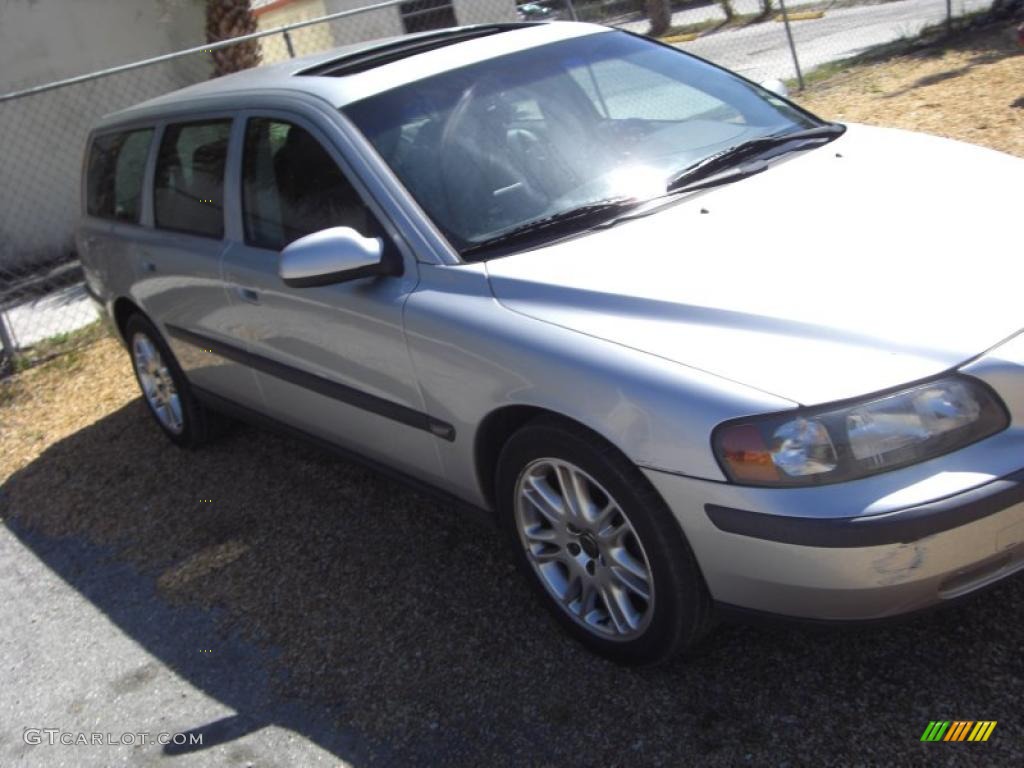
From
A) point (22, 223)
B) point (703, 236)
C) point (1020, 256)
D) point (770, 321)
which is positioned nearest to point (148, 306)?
point (703, 236)

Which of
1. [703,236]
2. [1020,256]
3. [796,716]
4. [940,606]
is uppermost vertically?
[703,236]

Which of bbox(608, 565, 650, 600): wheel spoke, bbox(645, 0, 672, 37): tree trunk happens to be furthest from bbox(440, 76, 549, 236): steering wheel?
bbox(645, 0, 672, 37): tree trunk

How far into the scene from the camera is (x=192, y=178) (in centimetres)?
496

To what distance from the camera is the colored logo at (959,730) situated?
2.79 m

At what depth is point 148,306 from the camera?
5.52m

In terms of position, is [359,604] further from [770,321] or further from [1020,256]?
[1020,256]

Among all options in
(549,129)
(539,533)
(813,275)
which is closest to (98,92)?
(549,129)

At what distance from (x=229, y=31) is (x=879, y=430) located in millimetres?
12760

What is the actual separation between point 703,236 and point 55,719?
2.72 metres

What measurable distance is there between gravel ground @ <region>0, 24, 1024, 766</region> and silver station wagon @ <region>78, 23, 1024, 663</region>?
26 cm

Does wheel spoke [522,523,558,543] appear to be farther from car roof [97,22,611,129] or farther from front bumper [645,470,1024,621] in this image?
car roof [97,22,611,129]

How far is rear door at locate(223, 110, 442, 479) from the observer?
3730 millimetres

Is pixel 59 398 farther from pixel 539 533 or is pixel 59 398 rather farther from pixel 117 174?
pixel 539 533

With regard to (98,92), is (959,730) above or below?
below
